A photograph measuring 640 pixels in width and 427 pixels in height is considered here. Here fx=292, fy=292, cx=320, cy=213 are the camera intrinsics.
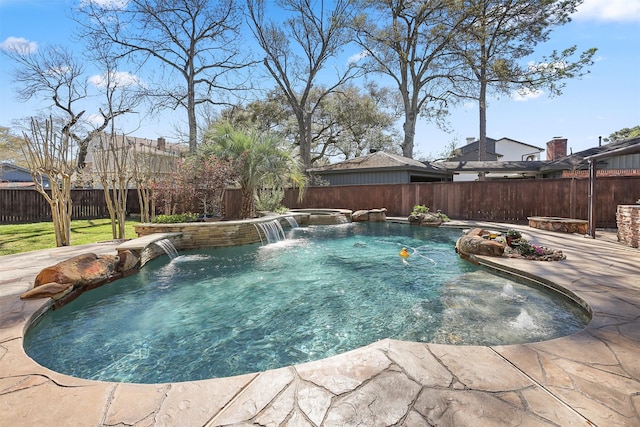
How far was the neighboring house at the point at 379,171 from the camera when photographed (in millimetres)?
16797

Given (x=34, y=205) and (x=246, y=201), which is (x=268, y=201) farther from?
(x=34, y=205)

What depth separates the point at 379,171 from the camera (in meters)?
17.2

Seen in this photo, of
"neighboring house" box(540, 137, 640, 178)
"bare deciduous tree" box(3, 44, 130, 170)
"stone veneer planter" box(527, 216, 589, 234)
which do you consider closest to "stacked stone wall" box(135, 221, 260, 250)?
"stone veneer planter" box(527, 216, 589, 234)

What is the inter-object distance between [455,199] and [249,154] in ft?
31.9

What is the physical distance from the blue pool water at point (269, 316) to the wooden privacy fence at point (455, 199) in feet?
23.0

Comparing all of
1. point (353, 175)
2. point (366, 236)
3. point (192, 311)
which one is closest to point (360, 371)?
point (192, 311)

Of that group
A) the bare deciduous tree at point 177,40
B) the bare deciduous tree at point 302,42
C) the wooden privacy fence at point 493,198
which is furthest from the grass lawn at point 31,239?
the bare deciduous tree at point 302,42

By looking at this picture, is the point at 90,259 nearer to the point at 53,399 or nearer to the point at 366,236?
the point at 53,399

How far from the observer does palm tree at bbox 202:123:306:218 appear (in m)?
9.57

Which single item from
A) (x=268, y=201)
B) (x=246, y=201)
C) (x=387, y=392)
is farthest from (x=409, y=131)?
(x=387, y=392)

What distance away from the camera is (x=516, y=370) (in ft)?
6.41

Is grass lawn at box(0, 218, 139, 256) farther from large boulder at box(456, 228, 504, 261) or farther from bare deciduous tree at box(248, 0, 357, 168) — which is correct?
bare deciduous tree at box(248, 0, 357, 168)

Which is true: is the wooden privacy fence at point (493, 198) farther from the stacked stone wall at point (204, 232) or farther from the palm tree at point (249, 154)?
the stacked stone wall at point (204, 232)

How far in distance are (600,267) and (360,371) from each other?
493 centimetres
